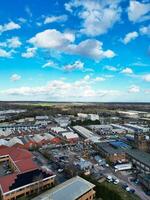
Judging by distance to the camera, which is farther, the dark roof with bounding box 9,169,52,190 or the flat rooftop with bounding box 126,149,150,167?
the flat rooftop with bounding box 126,149,150,167

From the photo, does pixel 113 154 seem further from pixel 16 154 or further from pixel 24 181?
pixel 24 181

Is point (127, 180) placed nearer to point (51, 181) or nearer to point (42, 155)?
point (51, 181)

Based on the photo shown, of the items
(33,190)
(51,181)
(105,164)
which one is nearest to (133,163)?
(105,164)

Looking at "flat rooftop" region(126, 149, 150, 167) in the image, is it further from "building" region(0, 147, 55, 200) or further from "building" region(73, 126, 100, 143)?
"building" region(0, 147, 55, 200)

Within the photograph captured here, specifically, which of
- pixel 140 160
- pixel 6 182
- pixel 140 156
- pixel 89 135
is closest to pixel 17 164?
pixel 6 182

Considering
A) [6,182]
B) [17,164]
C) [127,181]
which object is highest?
[17,164]

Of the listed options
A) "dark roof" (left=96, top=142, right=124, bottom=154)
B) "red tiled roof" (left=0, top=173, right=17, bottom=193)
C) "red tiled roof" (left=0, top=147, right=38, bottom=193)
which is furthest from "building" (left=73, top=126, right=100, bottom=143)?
"red tiled roof" (left=0, top=173, right=17, bottom=193)
